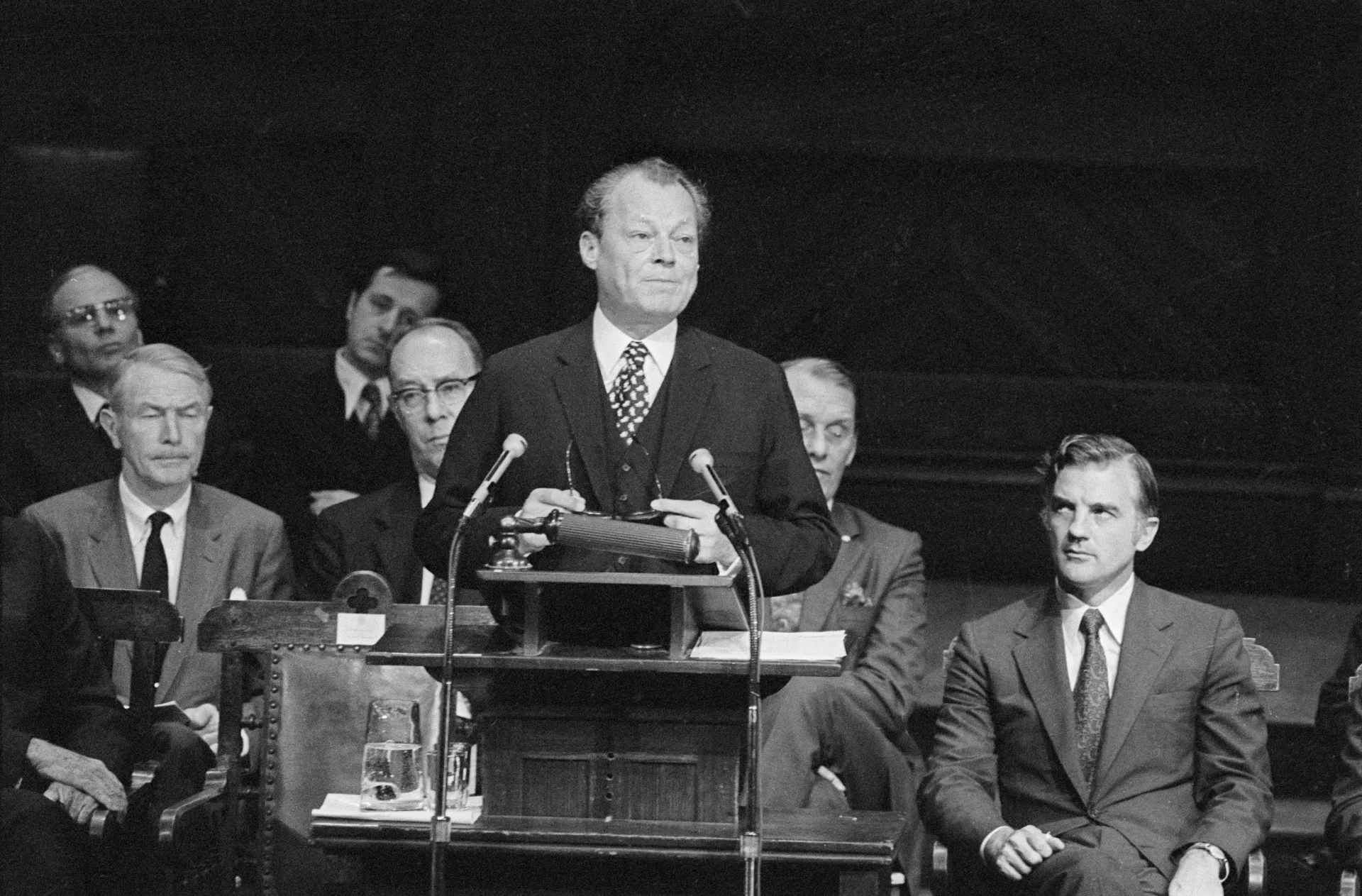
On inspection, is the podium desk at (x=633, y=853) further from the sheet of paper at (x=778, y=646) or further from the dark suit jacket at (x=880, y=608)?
A: the dark suit jacket at (x=880, y=608)

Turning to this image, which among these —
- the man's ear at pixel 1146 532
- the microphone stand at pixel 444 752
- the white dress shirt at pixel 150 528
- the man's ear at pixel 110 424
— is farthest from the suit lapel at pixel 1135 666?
the man's ear at pixel 110 424

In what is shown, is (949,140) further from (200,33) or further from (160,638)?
(160,638)

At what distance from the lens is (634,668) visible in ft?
9.66

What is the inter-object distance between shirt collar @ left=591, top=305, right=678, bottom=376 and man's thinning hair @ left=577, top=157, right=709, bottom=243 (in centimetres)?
18

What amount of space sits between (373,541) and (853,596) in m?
1.19

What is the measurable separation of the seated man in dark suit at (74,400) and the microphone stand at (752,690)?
8.99 feet

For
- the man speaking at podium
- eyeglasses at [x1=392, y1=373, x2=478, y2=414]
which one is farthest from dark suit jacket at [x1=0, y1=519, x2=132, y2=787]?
the man speaking at podium

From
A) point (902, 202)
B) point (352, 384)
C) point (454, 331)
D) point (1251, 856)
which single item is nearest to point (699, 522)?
point (1251, 856)

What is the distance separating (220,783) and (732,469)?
147 cm

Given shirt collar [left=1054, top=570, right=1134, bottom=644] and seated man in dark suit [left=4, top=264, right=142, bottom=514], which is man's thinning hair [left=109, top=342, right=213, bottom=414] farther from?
shirt collar [left=1054, top=570, right=1134, bottom=644]

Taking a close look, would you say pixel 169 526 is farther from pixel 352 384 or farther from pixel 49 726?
pixel 352 384

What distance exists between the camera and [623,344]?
343 centimetres

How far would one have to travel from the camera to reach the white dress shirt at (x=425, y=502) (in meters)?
4.55

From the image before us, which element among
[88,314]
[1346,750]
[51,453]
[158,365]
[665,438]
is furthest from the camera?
[88,314]
